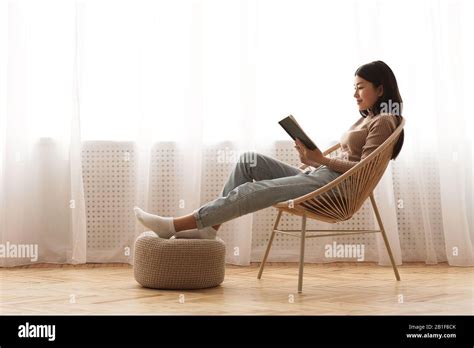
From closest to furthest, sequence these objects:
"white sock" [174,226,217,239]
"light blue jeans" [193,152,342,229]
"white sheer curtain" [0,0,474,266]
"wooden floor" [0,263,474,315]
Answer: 1. "wooden floor" [0,263,474,315]
2. "light blue jeans" [193,152,342,229]
3. "white sock" [174,226,217,239]
4. "white sheer curtain" [0,0,474,266]

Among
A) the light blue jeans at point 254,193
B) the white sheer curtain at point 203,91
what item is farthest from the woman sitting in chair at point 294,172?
the white sheer curtain at point 203,91

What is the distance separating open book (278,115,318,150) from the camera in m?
2.91

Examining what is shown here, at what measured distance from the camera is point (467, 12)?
4.24 metres

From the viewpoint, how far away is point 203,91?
4098mm

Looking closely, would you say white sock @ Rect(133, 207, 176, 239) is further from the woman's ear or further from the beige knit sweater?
the woman's ear

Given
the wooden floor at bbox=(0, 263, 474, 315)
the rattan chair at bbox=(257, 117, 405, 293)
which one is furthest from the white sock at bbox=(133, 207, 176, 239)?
the rattan chair at bbox=(257, 117, 405, 293)

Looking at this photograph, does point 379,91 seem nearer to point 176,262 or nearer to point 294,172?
point 294,172

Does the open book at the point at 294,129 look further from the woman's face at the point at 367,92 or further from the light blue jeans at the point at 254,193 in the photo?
the woman's face at the point at 367,92

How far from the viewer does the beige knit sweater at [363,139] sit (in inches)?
120

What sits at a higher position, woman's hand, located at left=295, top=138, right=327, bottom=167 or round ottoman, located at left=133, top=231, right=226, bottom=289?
woman's hand, located at left=295, top=138, right=327, bottom=167

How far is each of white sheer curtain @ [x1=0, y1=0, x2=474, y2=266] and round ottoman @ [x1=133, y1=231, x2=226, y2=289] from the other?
3.32 feet

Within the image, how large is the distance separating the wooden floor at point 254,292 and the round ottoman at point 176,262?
52 millimetres
